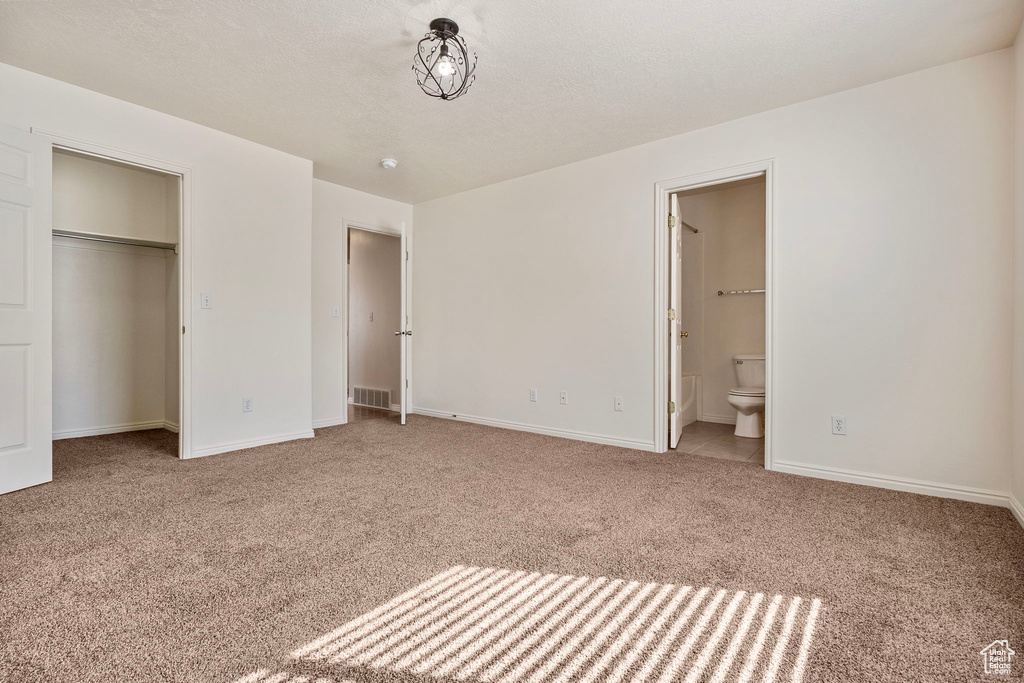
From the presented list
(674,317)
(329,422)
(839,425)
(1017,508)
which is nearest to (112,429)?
(329,422)

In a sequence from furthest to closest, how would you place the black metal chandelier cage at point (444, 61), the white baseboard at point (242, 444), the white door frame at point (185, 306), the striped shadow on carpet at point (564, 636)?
the white baseboard at point (242, 444) < the white door frame at point (185, 306) < the black metal chandelier cage at point (444, 61) < the striped shadow on carpet at point (564, 636)

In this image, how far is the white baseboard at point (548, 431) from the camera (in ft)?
12.6

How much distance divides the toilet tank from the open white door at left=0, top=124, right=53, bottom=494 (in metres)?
5.21

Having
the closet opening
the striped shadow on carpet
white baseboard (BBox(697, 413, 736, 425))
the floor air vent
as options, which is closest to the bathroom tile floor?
white baseboard (BBox(697, 413, 736, 425))

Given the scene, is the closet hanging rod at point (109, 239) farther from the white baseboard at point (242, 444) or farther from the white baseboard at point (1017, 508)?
the white baseboard at point (1017, 508)

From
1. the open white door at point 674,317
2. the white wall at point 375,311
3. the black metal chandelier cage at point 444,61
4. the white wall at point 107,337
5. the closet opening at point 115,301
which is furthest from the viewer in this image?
the white wall at point 375,311

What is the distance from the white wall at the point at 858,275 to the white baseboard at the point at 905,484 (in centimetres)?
1

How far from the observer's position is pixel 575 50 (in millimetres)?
2559

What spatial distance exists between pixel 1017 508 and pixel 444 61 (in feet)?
11.3

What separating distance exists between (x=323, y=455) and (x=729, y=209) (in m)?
4.51

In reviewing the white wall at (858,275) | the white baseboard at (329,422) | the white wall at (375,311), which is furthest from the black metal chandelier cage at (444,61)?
the white baseboard at (329,422)

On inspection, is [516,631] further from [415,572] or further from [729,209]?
[729,209]

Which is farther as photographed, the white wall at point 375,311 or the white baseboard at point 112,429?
the white wall at point 375,311

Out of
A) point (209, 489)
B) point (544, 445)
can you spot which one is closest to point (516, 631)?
point (209, 489)
